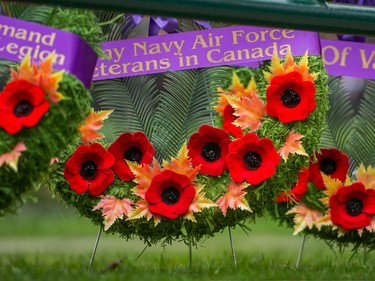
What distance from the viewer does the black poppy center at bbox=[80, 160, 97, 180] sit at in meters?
3.03

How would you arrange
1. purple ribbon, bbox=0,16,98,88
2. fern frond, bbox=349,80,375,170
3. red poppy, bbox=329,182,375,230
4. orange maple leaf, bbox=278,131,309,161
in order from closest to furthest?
purple ribbon, bbox=0,16,98,88 → orange maple leaf, bbox=278,131,309,161 → red poppy, bbox=329,182,375,230 → fern frond, bbox=349,80,375,170

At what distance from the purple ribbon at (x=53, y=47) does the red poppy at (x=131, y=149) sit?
78 centimetres

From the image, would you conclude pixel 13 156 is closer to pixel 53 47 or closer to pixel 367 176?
pixel 53 47

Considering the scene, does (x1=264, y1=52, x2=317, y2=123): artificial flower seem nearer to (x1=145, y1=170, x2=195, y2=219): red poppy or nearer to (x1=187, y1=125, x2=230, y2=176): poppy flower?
(x1=187, y1=125, x2=230, y2=176): poppy flower

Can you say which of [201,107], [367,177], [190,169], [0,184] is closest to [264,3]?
[0,184]

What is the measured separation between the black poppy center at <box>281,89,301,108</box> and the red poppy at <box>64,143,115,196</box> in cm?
61

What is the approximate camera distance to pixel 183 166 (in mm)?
2994

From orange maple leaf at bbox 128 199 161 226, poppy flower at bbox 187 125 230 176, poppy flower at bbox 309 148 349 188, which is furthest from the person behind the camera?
poppy flower at bbox 309 148 349 188

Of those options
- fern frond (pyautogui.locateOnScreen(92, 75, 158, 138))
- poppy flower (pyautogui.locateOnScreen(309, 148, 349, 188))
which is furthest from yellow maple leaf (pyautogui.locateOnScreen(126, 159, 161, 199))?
poppy flower (pyautogui.locateOnScreen(309, 148, 349, 188))

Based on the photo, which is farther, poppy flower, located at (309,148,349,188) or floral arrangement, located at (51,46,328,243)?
poppy flower, located at (309,148,349,188)

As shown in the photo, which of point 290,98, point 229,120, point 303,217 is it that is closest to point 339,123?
point 303,217

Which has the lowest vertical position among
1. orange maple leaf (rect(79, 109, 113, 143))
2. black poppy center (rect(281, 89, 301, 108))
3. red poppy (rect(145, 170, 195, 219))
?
red poppy (rect(145, 170, 195, 219))

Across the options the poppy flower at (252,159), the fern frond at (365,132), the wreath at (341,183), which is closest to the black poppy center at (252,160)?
the poppy flower at (252,159)

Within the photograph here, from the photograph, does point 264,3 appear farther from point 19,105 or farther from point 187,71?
point 187,71
